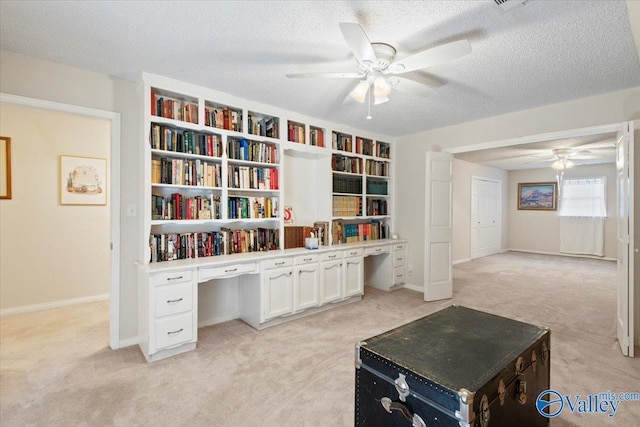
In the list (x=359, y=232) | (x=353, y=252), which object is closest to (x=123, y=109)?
(x=353, y=252)

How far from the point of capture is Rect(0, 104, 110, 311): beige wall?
3465 mm

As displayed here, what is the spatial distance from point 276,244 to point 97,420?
2088mm

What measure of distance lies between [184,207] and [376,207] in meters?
2.87

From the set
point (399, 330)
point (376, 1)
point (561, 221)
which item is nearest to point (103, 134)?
point (376, 1)

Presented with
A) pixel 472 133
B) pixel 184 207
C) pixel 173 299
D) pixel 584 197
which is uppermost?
pixel 472 133

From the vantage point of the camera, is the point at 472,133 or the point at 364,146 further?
the point at 364,146

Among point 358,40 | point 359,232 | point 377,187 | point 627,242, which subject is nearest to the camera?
point 358,40

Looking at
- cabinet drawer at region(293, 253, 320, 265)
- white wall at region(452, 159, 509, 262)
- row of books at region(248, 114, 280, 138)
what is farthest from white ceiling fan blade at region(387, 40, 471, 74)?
white wall at region(452, 159, 509, 262)

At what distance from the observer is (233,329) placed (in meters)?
3.10

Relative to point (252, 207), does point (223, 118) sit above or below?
above

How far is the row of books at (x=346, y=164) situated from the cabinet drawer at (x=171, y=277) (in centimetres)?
230

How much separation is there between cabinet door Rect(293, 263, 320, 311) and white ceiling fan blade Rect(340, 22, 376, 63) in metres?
2.19

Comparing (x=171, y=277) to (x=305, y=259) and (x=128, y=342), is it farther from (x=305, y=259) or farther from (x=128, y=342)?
(x=305, y=259)

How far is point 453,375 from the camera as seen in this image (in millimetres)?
1157
